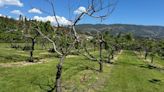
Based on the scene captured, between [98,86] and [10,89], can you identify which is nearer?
[10,89]

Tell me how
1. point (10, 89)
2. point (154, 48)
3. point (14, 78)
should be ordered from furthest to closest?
point (154, 48) → point (14, 78) → point (10, 89)

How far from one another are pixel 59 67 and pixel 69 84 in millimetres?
15522

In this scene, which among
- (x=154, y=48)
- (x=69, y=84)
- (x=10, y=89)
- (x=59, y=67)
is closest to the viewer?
(x=59, y=67)

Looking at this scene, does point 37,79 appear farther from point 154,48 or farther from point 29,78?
point 154,48

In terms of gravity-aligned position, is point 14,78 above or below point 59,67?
below

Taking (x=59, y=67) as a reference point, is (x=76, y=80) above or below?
below

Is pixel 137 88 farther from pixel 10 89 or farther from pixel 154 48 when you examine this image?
pixel 154 48

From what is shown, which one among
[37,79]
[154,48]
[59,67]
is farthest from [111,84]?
[154,48]

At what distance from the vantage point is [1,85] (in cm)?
3488

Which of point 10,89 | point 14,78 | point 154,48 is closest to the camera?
point 10,89

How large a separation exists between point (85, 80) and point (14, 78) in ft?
33.9

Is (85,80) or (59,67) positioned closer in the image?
(59,67)

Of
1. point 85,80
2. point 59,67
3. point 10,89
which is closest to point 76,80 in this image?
point 85,80

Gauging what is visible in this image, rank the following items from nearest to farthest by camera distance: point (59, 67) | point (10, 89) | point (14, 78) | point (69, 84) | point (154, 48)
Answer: point (59, 67) < point (10, 89) < point (69, 84) < point (14, 78) < point (154, 48)
